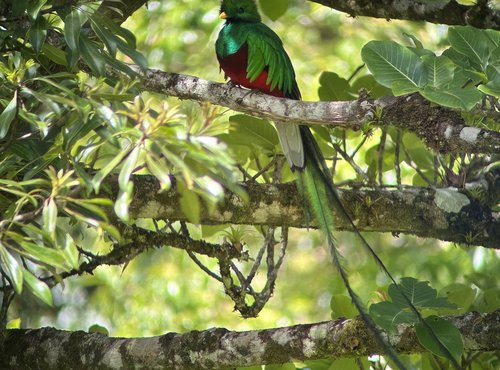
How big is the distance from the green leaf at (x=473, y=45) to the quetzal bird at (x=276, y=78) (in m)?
0.58

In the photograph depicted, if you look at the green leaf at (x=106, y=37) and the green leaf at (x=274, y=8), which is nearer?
the green leaf at (x=106, y=37)

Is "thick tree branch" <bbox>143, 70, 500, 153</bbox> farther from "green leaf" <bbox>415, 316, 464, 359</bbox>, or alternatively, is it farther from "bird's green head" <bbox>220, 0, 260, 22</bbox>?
"bird's green head" <bbox>220, 0, 260, 22</bbox>

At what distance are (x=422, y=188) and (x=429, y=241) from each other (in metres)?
2.63

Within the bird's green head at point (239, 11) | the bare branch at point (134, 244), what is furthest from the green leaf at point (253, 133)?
the bird's green head at point (239, 11)

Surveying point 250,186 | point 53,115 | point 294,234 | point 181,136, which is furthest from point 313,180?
point 294,234

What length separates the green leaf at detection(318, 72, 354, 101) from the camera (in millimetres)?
2678

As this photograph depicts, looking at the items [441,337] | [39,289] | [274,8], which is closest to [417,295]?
[441,337]

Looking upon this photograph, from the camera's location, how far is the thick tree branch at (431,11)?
247 centimetres

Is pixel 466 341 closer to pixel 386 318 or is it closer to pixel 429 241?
pixel 386 318

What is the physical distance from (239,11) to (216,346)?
1489mm

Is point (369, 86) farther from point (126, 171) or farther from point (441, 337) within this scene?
point (126, 171)

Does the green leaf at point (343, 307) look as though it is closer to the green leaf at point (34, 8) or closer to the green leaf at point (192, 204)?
the green leaf at point (192, 204)

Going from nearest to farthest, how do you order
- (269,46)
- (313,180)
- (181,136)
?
(181,136), (313,180), (269,46)

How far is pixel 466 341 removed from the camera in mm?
1890
